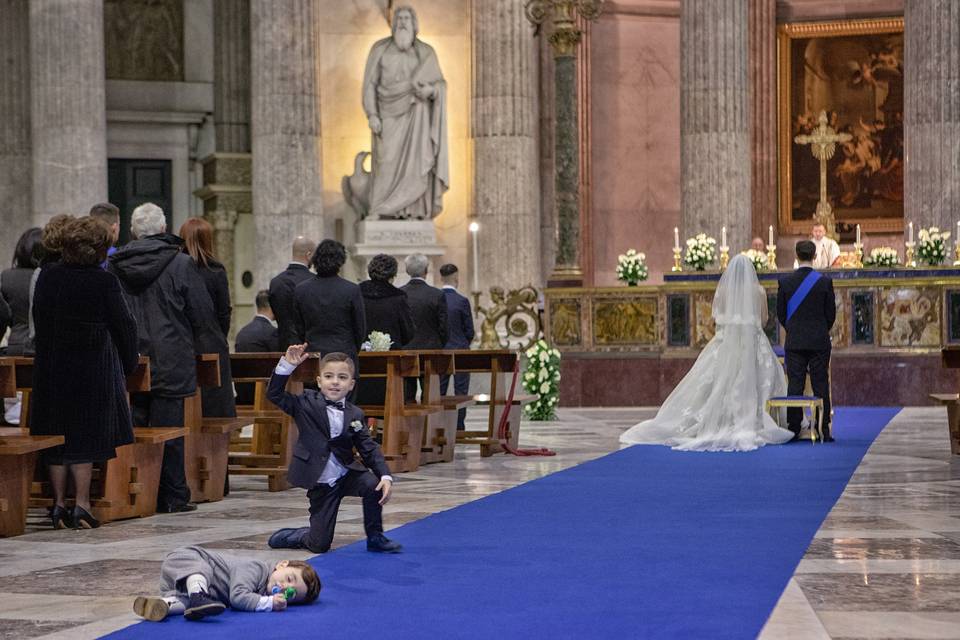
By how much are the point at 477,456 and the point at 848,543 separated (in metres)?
6.28

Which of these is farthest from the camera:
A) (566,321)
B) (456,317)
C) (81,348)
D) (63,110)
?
(566,321)

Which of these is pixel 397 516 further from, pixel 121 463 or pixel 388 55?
pixel 388 55

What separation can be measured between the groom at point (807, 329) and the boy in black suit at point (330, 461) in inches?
308

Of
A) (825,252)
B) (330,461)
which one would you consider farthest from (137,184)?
(330,461)

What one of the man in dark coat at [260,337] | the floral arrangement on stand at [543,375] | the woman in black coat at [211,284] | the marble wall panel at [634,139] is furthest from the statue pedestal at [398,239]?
the woman in black coat at [211,284]

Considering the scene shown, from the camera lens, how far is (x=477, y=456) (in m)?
14.0

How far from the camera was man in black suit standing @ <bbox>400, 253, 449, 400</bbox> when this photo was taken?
13945 mm

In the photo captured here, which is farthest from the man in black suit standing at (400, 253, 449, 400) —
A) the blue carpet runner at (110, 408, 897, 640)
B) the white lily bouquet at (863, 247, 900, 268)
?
the white lily bouquet at (863, 247, 900, 268)

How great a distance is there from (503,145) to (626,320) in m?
2.93

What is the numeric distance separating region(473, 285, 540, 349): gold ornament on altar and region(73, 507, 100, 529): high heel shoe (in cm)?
1137

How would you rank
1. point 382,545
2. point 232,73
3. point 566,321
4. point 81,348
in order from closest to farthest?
point 382,545 < point 81,348 < point 566,321 < point 232,73

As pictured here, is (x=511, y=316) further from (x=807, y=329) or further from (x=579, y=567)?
(x=579, y=567)

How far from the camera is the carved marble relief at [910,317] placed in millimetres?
19578

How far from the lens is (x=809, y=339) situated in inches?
581
